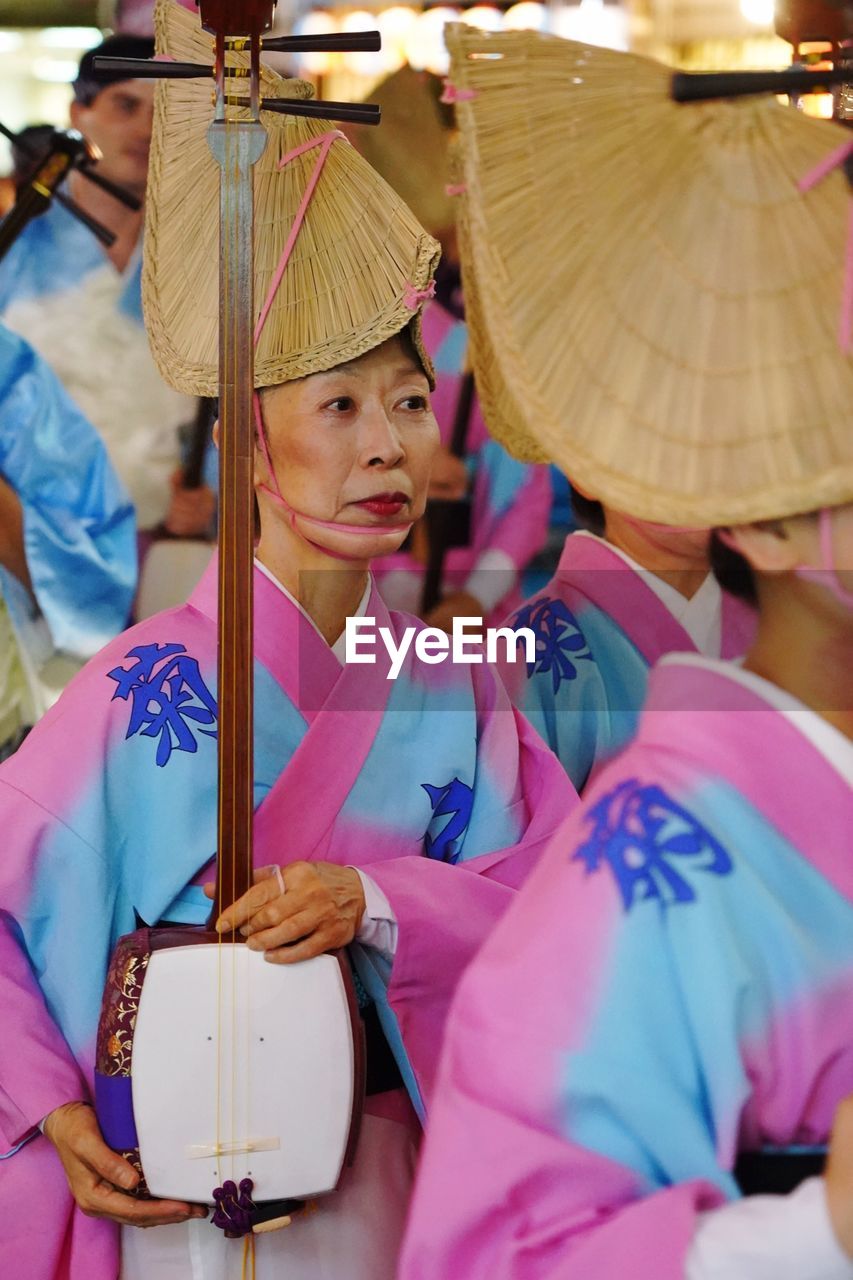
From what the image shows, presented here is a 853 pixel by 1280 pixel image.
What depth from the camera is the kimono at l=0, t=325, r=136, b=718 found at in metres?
2.92

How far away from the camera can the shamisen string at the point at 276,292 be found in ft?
5.91

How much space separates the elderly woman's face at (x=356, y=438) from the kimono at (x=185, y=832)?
14 centimetres

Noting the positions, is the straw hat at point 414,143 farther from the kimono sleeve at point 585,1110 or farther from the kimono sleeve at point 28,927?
the kimono sleeve at point 585,1110

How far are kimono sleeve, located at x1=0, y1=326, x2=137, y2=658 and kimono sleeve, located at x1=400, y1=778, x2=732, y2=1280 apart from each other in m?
1.85

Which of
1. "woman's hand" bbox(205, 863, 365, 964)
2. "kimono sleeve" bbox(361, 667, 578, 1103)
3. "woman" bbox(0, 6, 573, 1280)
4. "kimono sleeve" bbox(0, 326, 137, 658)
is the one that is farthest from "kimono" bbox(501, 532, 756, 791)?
"kimono sleeve" bbox(0, 326, 137, 658)

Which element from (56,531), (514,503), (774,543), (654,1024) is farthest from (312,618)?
(56,531)

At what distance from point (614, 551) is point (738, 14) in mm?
665

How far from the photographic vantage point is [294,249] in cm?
182

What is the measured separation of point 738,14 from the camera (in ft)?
5.95

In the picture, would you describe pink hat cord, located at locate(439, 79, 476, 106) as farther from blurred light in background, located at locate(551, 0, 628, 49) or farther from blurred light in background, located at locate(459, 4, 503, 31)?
blurred light in background, located at locate(459, 4, 503, 31)

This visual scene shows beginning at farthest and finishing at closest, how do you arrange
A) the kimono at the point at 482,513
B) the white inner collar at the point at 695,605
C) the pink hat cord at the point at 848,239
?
1. the kimono at the point at 482,513
2. the white inner collar at the point at 695,605
3. the pink hat cord at the point at 848,239

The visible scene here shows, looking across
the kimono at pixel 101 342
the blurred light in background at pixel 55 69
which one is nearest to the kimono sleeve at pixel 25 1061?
the kimono at pixel 101 342

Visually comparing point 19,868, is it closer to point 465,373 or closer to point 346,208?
point 346,208

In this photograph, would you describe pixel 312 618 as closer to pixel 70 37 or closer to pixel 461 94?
pixel 461 94
